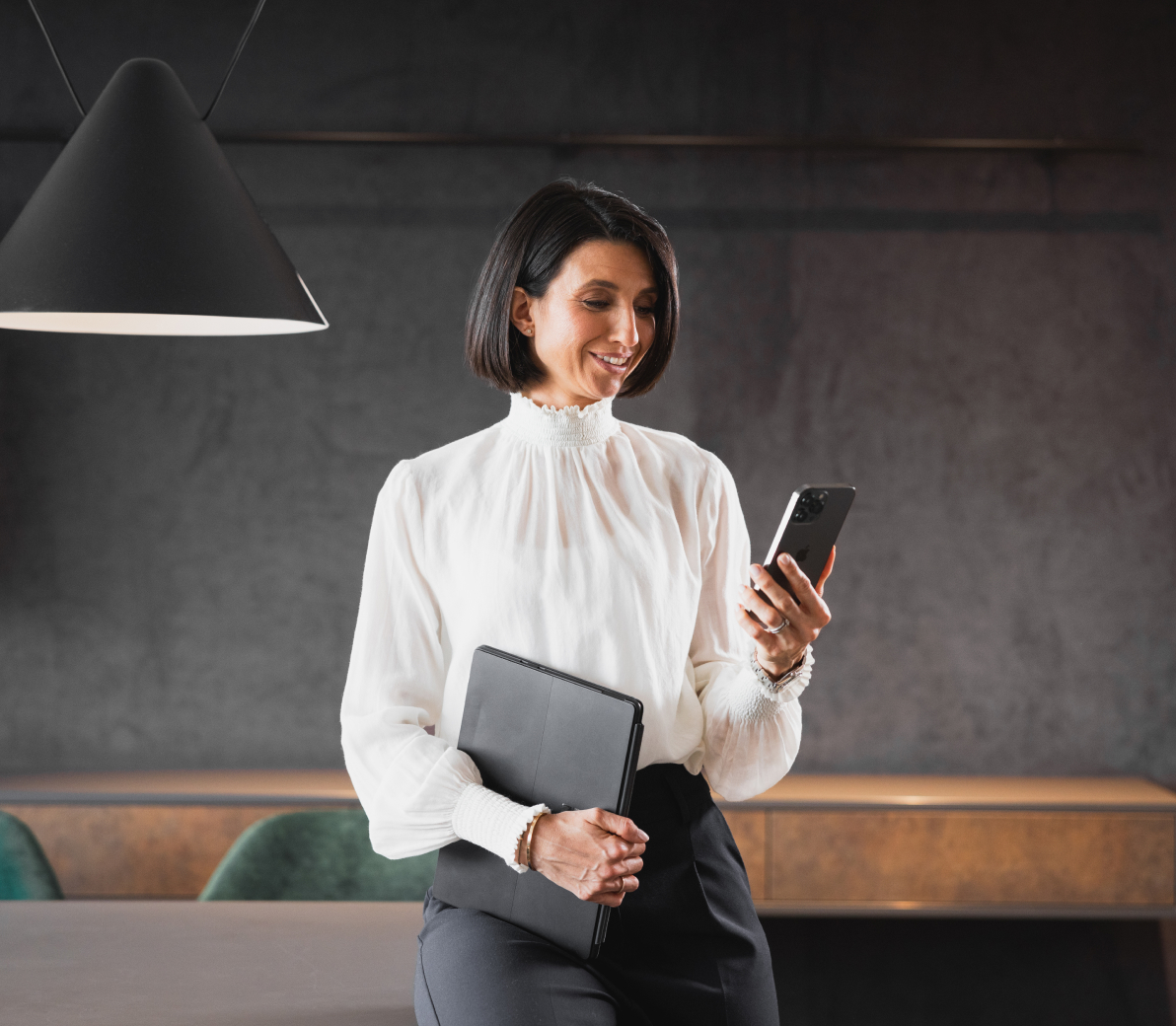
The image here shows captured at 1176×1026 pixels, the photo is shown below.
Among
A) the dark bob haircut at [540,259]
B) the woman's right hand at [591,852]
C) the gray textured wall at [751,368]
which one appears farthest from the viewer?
the gray textured wall at [751,368]

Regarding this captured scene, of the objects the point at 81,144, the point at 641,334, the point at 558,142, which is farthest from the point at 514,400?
the point at 558,142

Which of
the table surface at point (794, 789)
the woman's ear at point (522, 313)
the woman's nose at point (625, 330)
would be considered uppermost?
the woman's ear at point (522, 313)

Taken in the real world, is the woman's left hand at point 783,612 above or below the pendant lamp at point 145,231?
below

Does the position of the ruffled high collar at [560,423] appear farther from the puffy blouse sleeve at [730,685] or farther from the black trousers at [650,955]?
the black trousers at [650,955]

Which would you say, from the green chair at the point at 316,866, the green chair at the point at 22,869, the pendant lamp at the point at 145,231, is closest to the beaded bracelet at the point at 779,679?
the pendant lamp at the point at 145,231

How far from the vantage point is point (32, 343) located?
137 inches

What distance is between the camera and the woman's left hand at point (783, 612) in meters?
1.30

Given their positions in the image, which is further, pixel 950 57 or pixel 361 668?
pixel 950 57

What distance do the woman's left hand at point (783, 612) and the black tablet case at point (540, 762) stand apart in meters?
0.18

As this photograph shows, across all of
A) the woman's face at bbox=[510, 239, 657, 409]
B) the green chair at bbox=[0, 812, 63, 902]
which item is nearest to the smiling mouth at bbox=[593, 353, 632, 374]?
the woman's face at bbox=[510, 239, 657, 409]

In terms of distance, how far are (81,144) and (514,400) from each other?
2.25 ft

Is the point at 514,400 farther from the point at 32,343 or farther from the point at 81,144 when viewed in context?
the point at 32,343

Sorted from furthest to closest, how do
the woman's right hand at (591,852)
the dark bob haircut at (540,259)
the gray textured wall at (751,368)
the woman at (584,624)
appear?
1. the gray textured wall at (751,368)
2. the dark bob haircut at (540,259)
3. the woman at (584,624)
4. the woman's right hand at (591,852)

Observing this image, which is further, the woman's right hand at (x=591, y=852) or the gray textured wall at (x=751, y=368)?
the gray textured wall at (x=751, y=368)
